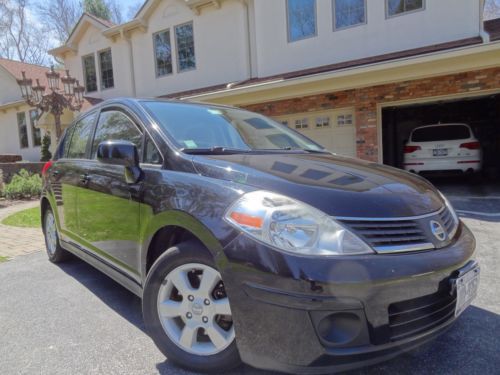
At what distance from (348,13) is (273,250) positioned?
31.9 feet

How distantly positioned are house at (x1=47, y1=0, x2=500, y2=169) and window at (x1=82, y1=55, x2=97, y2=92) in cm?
96

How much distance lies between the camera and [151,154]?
8.20ft

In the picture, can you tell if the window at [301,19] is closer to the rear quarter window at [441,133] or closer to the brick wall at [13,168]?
the rear quarter window at [441,133]

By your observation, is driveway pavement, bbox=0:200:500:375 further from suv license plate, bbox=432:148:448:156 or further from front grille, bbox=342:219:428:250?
suv license plate, bbox=432:148:448:156

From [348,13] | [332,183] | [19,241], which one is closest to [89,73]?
[348,13]

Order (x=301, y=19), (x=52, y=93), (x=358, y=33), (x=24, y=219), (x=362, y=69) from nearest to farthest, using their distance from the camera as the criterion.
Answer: (x=24, y=219)
(x=362, y=69)
(x=358, y=33)
(x=301, y=19)
(x=52, y=93)

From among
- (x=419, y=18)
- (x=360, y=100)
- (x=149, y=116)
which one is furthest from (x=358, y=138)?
(x=149, y=116)

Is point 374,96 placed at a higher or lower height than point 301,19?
lower

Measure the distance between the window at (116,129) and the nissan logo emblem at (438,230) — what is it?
1923 mm

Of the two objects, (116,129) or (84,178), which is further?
(84,178)

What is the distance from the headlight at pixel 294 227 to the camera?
1.64 meters

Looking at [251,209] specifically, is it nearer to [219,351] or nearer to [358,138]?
[219,351]

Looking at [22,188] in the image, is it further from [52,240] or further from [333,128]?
[333,128]

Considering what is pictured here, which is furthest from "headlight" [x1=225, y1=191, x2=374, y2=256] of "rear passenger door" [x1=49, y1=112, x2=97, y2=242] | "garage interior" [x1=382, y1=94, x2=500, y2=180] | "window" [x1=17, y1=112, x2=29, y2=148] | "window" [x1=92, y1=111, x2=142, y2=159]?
"window" [x1=17, y1=112, x2=29, y2=148]
